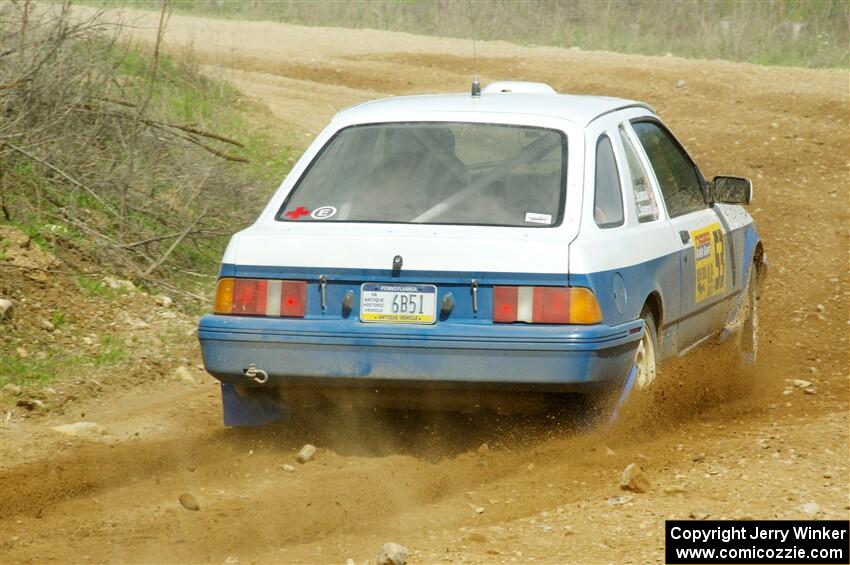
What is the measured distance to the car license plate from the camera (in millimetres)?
5652

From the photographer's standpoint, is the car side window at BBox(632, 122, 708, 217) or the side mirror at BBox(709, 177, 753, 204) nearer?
the car side window at BBox(632, 122, 708, 217)

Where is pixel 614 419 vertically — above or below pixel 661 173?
below

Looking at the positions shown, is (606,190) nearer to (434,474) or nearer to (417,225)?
(417,225)

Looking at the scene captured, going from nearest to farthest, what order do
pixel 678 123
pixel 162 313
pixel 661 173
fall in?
pixel 661 173 → pixel 162 313 → pixel 678 123

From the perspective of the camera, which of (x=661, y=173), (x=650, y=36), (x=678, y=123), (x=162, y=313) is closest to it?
(x=661, y=173)

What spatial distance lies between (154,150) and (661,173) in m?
4.69

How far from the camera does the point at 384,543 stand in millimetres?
4793

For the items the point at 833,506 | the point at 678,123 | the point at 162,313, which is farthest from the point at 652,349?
the point at 678,123

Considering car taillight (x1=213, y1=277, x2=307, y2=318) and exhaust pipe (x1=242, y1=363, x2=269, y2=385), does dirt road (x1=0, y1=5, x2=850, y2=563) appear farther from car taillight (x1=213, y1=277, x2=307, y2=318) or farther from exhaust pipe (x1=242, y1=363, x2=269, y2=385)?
car taillight (x1=213, y1=277, x2=307, y2=318)

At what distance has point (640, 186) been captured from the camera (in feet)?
21.8

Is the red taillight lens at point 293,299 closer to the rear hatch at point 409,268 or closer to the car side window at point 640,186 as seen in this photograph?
the rear hatch at point 409,268

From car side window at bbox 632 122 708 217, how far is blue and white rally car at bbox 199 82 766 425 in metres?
0.17

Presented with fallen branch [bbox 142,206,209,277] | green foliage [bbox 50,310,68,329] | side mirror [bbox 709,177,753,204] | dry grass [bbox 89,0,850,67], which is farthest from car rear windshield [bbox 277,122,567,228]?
dry grass [bbox 89,0,850,67]

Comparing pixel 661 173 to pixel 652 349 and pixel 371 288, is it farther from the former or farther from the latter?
pixel 371 288
